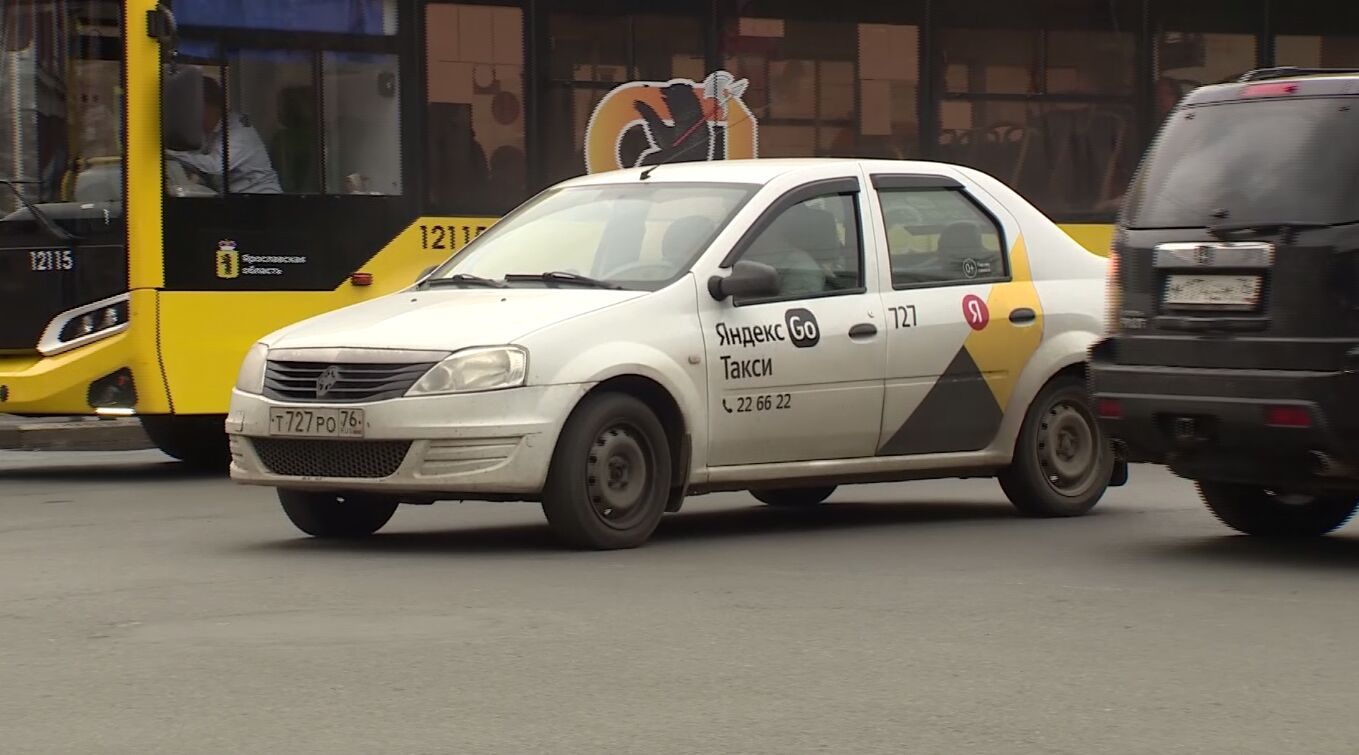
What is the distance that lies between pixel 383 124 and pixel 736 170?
4.55 m

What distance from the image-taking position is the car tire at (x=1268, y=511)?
35.6 feet

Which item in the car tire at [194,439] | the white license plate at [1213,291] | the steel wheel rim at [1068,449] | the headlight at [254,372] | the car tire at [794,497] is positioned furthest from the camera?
the car tire at [194,439]

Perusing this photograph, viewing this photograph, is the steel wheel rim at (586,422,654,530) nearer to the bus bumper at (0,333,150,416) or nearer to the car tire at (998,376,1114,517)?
the car tire at (998,376,1114,517)

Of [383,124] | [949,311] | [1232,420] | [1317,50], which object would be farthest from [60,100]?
[1317,50]

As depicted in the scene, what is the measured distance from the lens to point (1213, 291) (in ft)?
32.3

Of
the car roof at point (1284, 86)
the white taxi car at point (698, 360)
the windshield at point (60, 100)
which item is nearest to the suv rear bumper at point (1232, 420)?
the car roof at point (1284, 86)

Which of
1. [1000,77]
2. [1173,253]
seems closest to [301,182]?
[1000,77]

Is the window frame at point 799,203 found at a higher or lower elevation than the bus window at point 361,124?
lower

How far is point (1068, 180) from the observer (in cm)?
1705

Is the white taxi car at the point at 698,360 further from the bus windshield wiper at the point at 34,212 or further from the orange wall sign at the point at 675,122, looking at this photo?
the bus windshield wiper at the point at 34,212

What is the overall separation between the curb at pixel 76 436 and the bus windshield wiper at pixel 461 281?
274 inches

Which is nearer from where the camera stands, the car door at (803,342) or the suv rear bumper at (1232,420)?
the suv rear bumper at (1232,420)

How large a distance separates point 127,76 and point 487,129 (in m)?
2.26

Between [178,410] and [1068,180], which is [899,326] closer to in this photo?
[178,410]
